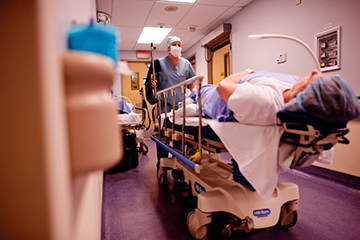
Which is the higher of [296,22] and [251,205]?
[296,22]

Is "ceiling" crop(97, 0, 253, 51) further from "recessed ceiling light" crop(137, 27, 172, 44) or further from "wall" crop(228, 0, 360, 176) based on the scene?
"wall" crop(228, 0, 360, 176)

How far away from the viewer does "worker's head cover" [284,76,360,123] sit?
87 cm

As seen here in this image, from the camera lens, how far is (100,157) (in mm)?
342

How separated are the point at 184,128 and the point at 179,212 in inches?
26.8

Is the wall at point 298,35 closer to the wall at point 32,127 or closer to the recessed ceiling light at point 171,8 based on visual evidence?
the recessed ceiling light at point 171,8

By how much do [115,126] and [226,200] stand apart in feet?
3.78

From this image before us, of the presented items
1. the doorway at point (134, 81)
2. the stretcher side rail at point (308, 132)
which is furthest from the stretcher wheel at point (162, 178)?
the doorway at point (134, 81)

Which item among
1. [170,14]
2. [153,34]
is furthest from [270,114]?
[153,34]

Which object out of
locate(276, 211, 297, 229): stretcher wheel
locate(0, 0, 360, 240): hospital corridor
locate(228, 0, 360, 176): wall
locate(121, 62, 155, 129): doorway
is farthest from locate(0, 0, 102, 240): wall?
locate(121, 62, 155, 129): doorway

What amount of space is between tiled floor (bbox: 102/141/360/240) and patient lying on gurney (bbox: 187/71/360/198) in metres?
0.63

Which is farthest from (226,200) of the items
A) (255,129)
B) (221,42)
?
(221,42)

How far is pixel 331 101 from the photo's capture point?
34.1 inches

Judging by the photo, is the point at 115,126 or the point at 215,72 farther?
the point at 215,72

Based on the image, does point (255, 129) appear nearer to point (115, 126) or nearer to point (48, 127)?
point (115, 126)
